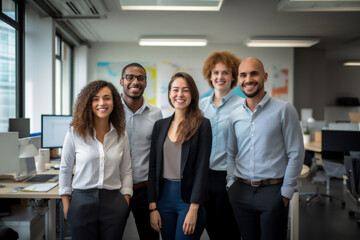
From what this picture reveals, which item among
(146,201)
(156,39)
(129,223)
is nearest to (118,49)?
(156,39)

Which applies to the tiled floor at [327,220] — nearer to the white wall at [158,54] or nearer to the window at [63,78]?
the white wall at [158,54]

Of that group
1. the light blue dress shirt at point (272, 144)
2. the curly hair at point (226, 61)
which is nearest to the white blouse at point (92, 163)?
the light blue dress shirt at point (272, 144)

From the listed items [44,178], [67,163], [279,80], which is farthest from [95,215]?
[279,80]

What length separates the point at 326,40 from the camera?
285 inches

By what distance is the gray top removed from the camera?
1822 millimetres

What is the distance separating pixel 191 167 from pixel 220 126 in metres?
0.55

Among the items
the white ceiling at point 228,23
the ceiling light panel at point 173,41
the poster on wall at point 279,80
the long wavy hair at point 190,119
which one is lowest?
the long wavy hair at point 190,119

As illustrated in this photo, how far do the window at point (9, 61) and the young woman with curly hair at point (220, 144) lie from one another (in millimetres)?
3156

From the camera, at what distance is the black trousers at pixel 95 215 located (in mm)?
1660

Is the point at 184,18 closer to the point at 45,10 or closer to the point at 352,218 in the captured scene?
the point at 45,10

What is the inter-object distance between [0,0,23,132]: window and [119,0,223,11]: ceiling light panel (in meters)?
1.61

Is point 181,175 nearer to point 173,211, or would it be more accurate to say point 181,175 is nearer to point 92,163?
point 173,211

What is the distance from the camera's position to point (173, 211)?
5.97 feet

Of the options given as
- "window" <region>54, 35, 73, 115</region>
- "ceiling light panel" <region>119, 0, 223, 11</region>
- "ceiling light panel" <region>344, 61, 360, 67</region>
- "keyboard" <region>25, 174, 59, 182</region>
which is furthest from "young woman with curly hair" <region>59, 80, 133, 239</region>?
"ceiling light panel" <region>344, 61, 360, 67</region>
